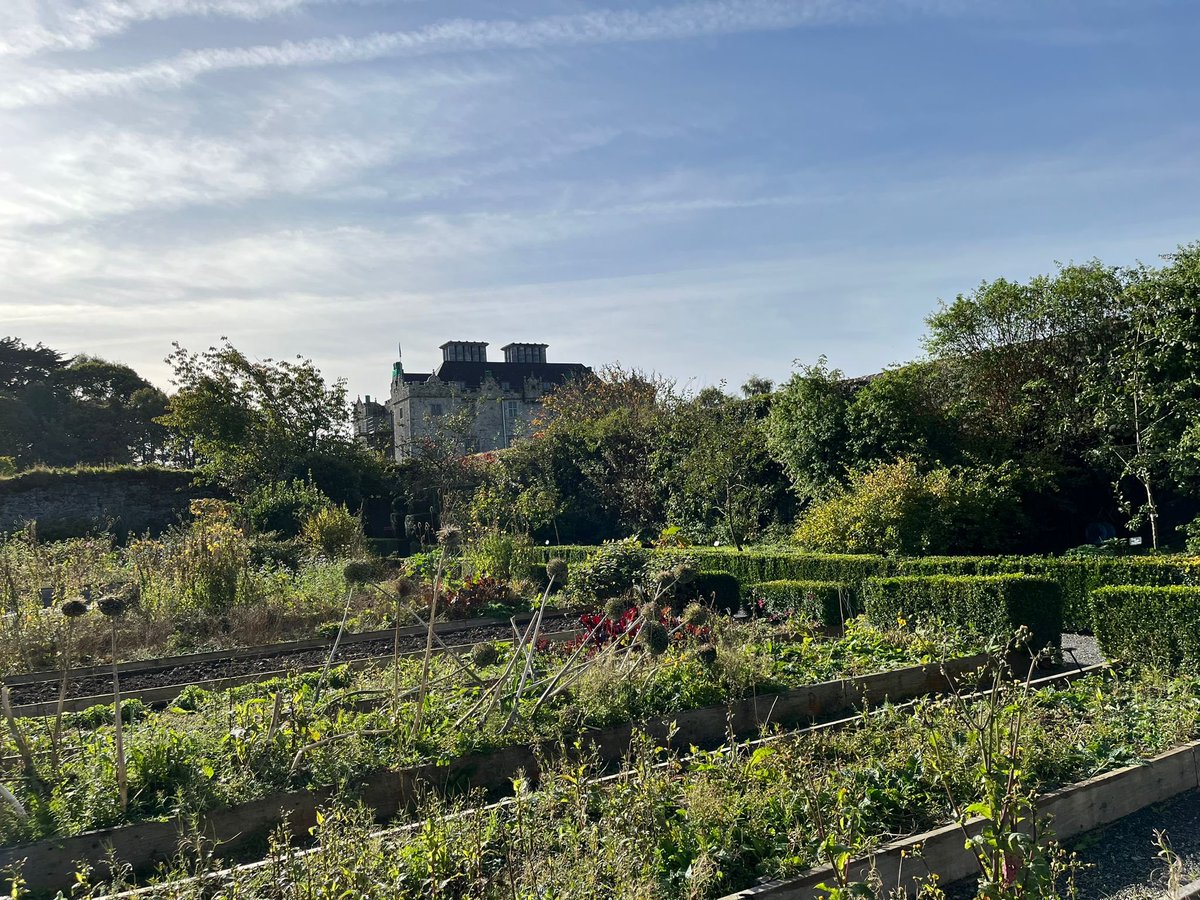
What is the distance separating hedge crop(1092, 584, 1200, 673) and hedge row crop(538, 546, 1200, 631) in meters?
0.85

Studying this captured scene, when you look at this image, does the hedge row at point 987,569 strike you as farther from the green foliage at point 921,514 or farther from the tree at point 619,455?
the tree at point 619,455

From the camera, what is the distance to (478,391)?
4666 cm

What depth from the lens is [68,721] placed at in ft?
18.0

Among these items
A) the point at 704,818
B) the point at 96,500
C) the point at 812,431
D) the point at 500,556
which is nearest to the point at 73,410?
the point at 96,500

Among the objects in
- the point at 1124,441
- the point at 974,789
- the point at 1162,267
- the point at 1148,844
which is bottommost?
the point at 1148,844

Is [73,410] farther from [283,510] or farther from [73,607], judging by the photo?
[73,607]

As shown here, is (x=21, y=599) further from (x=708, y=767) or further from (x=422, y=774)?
(x=708, y=767)

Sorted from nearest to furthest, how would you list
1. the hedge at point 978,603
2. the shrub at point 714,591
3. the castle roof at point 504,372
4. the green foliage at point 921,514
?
the hedge at point 978,603 → the shrub at point 714,591 → the green foliage at point 921,514 → the castle roof at point 504,372


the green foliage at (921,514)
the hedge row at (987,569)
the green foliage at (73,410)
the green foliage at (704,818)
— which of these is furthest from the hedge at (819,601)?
the green foliage at (73,410)

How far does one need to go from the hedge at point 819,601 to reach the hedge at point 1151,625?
8.24 ft

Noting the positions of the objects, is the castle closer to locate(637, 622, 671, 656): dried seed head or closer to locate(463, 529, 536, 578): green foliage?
locate(463, 529, 536, 578): green foliage

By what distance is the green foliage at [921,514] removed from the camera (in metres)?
11.5

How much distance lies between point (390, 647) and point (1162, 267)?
11.4 metres

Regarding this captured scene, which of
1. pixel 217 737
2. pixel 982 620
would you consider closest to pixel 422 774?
pixel 217 737
